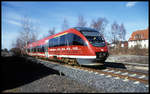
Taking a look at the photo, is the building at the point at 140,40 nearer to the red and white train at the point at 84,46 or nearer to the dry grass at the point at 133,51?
the dry grass at the point at 133,51

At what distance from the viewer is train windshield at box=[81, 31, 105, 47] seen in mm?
9733

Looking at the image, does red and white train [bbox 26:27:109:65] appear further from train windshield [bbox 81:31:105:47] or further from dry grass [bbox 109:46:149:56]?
dry grass [bbox 109:46:149:56]

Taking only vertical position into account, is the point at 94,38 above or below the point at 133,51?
above

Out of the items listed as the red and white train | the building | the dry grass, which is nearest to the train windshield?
the red and white train

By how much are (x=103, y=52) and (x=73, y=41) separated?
108 inches

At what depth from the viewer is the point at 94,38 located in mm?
10055

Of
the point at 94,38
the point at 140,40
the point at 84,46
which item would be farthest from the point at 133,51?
the point at 84,46

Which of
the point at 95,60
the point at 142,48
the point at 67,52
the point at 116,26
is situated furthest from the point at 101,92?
the point at 116,26

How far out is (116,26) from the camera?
40750 millimetres

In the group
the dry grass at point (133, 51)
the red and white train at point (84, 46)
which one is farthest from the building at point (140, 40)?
the red and white train at point (84, 46)

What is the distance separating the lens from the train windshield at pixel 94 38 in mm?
9733

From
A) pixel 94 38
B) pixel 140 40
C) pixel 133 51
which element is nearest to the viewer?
pixel 94 38

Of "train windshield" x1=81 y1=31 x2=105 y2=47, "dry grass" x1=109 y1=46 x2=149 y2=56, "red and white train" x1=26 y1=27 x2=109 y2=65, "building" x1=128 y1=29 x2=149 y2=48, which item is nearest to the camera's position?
"red and white train" x1=26 y1=27 x2=109 y2=65

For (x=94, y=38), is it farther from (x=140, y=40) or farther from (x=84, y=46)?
(x=140, y=40)
